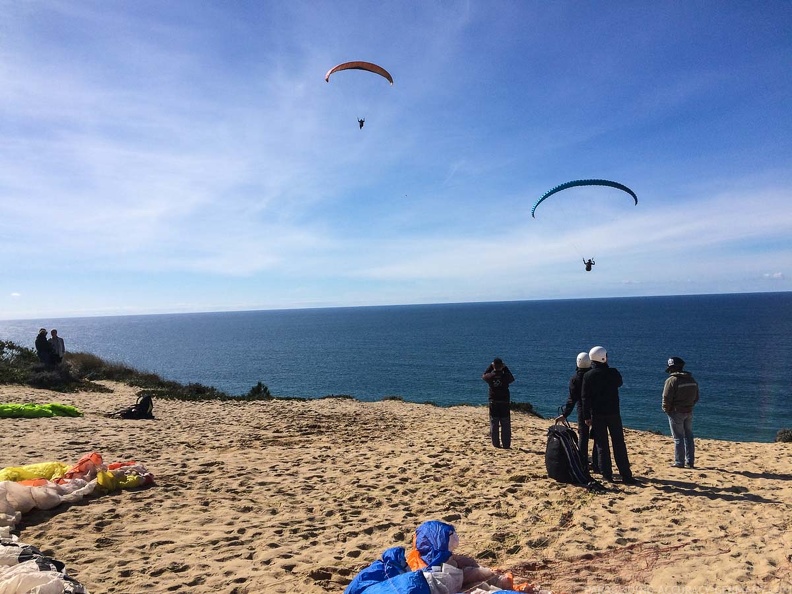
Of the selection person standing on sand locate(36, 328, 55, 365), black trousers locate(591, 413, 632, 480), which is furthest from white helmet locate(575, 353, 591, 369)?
person standing on sand locate(36, 328, 55, 365)

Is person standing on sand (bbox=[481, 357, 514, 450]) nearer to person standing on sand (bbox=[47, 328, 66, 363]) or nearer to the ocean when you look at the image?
the ocean

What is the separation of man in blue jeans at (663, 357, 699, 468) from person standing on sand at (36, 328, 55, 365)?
20862 mm

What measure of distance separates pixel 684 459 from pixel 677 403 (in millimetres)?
1349

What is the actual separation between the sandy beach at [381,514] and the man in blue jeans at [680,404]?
1.67 feet

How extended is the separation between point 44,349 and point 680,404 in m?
21.8

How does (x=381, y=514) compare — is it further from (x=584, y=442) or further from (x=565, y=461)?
(x=584, y=442)

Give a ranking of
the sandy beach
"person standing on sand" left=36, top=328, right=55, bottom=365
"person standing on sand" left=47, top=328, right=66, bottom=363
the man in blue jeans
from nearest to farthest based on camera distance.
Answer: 1. the sandy beach
2. the man in blue jeans
3. "person standing on sand" left=36, top=328, right=55, bottom=365
4. "person standing on sand" left=47, top=328, right=66, bottom=363

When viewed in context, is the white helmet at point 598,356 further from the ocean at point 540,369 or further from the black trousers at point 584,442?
the ocean at point 540,369

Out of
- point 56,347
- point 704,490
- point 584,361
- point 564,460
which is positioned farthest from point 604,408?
point 56,347

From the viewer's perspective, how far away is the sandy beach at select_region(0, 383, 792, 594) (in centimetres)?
449

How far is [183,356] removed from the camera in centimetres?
8444

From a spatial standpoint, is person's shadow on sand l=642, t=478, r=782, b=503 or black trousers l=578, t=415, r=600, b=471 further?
black trousers l=578, t=415, r=600, b=471

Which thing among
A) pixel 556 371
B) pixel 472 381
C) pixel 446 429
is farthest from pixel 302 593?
pixel 556 371

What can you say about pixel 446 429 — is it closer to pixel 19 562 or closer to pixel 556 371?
pixel 19 562
